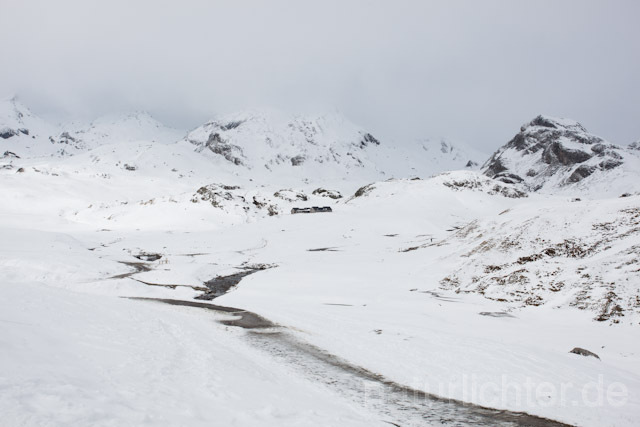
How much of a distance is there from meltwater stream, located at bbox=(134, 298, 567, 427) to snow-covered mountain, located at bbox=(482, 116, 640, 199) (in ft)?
491

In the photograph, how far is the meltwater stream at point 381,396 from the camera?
29.0 ft

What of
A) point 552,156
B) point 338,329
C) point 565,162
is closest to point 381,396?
point 338,329

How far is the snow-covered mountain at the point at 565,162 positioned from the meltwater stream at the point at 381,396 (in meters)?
150

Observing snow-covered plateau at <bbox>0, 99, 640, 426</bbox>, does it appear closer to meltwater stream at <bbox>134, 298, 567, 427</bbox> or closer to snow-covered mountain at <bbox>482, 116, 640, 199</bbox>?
meltwater stream at <bbox>134, 298, 567, 427</bbox>

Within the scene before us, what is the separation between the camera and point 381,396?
33.6 feet

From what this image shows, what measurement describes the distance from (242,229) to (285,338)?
58.0 metres

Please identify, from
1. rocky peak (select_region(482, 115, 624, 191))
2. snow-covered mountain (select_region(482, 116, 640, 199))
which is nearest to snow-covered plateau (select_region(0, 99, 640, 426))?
snow-covered mountain (select_region(482, 116, 640, 199))

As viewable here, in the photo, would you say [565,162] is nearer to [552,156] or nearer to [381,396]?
[552,156]

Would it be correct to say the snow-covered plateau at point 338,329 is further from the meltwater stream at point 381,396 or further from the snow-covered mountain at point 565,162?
the snow-covered mountain at point 565,162

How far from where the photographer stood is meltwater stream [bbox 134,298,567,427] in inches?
348

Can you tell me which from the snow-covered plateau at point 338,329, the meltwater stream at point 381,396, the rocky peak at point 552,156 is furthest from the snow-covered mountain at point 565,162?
the meltwater stream at point 381,396

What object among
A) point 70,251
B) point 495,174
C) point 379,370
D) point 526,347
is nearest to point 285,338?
point 379,370

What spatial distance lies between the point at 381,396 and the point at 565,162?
189m

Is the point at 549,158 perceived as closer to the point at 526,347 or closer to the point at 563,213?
the point at 563,213
